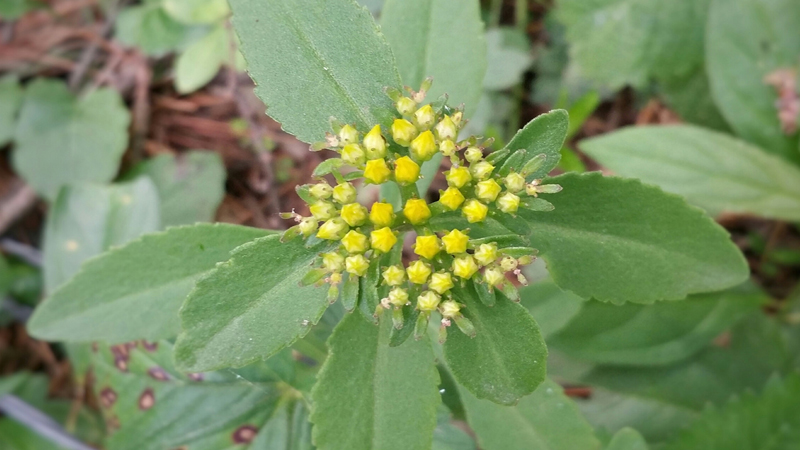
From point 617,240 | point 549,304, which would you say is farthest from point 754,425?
point 617,240

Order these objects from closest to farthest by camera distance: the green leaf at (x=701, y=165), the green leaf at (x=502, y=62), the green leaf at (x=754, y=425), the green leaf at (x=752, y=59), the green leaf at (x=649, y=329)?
1. the green leaf at (x=754, y=425)
2. the green leaf at (x=649, y=329)
3. the green leaf at (x=701, y=165)
4. the green leaf at (x=752, y=59)
5. the green leaf at (x=502, y=62)

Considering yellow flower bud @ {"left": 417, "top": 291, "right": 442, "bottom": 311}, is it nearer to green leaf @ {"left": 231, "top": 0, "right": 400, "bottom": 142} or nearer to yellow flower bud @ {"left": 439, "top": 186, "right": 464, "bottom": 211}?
yellow flower bud @ {"left": 439, "top": 186, "right": 464, "bottom": 211}

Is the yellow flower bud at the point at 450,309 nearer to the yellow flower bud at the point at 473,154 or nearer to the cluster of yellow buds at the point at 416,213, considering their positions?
the cluster of yellow buds at the point at 416,213

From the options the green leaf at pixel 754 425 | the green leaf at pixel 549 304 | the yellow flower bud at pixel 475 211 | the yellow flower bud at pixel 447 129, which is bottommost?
the green leaf at pixel 754 425

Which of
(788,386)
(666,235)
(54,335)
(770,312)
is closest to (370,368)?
(666,235)

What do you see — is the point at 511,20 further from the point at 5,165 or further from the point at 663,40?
the point at 5,165

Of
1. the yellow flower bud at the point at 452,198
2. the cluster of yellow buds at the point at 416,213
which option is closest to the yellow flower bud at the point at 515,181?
the cluster of yellow buds at the point at 416,213

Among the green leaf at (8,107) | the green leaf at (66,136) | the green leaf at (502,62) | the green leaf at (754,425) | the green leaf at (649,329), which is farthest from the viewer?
the green leaf at (8,107)
